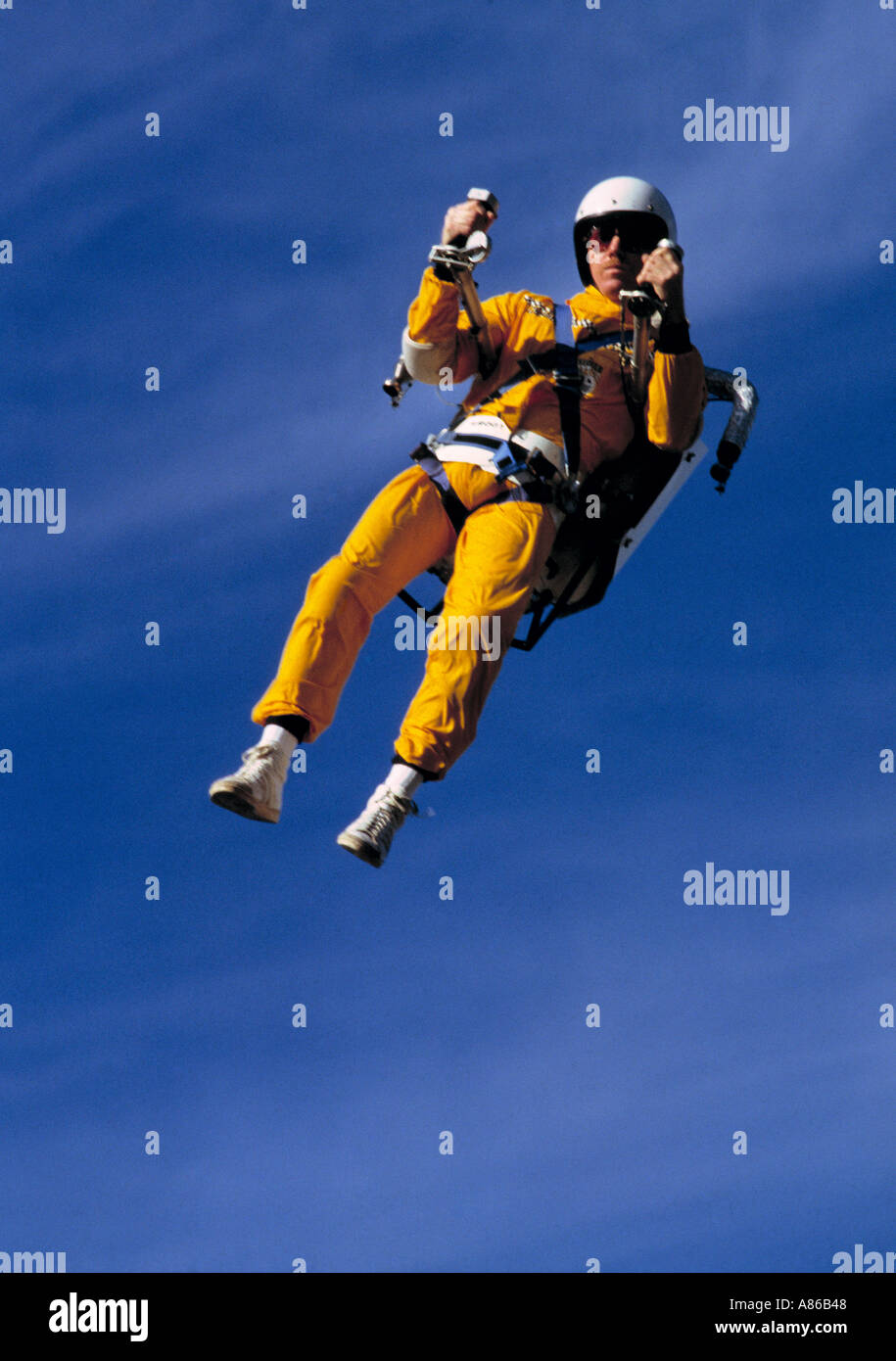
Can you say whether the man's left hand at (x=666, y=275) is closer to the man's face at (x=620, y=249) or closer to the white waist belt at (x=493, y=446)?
the white waist belt at (x=493, y=446)

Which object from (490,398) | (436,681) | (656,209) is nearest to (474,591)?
(436,681)

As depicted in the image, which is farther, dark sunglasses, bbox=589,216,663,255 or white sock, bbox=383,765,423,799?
dark sunglasses, bbox=589,216,663,255

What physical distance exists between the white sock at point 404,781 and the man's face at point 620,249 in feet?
13.9

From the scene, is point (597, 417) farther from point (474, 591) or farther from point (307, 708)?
point (307, 708)

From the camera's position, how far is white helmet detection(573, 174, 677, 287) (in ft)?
54.7

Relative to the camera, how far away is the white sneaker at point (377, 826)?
551 inches

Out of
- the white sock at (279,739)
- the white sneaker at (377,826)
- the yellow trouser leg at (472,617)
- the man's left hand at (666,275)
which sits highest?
the man's left hand at (666,275)

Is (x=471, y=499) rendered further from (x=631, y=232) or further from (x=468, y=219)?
(x=631, y=232)

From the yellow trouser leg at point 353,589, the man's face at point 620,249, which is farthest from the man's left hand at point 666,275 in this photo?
the yellow trouser leg at point 353,589

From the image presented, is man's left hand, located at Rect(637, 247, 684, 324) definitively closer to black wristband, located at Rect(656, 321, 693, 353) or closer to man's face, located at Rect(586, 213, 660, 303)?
black wristband, located at Rect(656, 321, 693, 353)

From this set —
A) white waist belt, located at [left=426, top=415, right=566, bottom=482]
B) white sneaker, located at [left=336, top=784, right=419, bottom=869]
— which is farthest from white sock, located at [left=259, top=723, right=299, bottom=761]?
white waist belt, located at [left=426, top=415, right=566, bottom=482]

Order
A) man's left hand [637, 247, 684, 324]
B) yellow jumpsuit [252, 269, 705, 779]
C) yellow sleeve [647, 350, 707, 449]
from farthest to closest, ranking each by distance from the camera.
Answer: yellow sleeve [647, 350, 707, 449] → man's left hand [637, 247, 684, 324] → yellow jumpsuit [252, 269, 705, 779]

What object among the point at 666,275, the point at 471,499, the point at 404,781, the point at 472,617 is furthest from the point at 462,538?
the point at 666,275

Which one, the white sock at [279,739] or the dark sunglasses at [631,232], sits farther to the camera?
the dark sunglasses at [631,232]
